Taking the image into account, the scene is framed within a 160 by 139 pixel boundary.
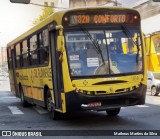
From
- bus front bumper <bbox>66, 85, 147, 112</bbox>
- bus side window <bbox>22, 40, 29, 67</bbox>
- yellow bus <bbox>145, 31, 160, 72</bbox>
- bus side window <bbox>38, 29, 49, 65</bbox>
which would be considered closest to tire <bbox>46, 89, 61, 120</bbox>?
bus side window <bbox>38, 29, 49, 65</bbox>

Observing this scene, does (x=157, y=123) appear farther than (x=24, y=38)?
No

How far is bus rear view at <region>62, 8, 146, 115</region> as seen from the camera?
11117mm

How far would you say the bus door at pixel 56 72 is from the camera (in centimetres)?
1157

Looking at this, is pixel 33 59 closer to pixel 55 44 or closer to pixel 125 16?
pixel 55 44

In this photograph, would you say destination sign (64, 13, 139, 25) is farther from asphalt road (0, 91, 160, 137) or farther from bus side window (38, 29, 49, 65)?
asphalt road (0, 91, 160, 137)

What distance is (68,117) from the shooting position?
1374 centimetres

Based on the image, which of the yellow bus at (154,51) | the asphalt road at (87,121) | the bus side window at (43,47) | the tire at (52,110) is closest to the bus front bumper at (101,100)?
the asphalt road at (87,121)

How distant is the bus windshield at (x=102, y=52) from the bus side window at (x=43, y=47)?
1657 millimetres

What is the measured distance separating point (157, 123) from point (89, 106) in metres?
2.01

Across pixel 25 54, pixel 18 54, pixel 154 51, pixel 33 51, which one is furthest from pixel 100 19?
pixel 154 51

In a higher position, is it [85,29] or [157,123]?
[85,29]

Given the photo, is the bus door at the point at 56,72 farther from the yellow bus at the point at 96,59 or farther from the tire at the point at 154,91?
the tire at the point at 154,91

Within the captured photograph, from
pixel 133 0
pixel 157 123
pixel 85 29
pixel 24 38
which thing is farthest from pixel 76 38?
pixel 133 0

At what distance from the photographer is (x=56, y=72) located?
1189 centimetres
